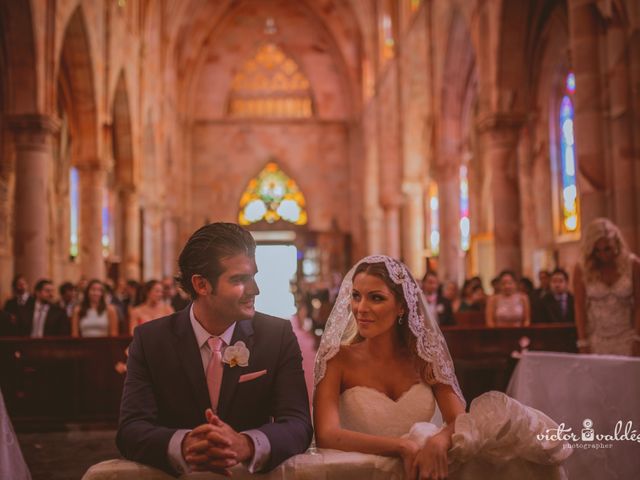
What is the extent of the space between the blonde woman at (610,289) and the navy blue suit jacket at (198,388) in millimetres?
3680

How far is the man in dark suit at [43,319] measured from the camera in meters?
8.84

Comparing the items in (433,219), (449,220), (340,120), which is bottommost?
(449,220)

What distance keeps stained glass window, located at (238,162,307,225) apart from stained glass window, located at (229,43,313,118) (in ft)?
8.75

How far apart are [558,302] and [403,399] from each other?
24.1 ft

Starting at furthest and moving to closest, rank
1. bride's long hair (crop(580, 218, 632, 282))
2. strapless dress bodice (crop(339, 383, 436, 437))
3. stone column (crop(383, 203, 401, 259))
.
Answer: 1. stone column (crop(383, 203, 401, 259))
2. bride's long hair (crop(580, 218, 632, 282))
3. strapless dress bodice (crop(339, 383, 436, 437))

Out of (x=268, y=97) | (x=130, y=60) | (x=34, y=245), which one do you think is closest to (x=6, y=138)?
(x=130, y=60)

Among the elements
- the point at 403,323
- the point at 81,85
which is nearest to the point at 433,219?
the point at 81,85

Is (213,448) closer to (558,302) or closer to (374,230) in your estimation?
(558,302)

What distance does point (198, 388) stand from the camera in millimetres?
2473

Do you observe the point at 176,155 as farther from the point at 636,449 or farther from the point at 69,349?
the point at 636,449

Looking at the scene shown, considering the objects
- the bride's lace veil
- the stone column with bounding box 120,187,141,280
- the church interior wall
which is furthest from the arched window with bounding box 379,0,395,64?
the bride's lace veil

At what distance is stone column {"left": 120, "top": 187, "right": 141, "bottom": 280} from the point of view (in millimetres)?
21422

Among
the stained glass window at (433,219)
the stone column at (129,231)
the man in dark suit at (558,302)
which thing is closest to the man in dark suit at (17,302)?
the man in dark suit at (558,302)

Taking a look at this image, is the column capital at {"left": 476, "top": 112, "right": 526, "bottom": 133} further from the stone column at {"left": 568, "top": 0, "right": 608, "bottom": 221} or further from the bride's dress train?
the bride's dress train
